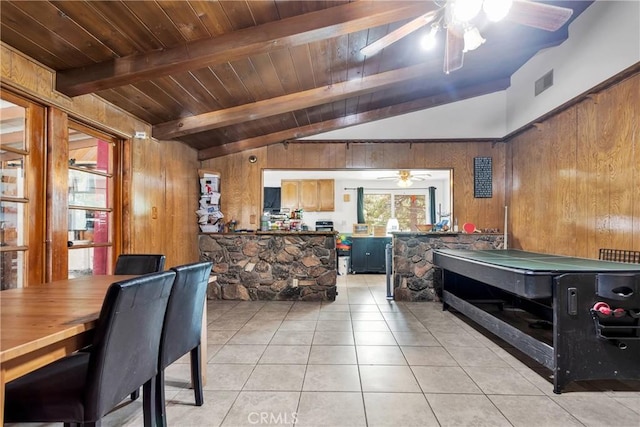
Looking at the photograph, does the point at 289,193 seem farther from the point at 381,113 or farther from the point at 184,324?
the point at 184,324

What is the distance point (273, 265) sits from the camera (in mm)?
4758

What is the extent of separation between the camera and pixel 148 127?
3.62 m

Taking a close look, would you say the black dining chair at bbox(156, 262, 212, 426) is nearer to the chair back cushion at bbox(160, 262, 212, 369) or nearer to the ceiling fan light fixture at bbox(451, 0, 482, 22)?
the chair back cushion at bbox(160, 262, 212, 369)

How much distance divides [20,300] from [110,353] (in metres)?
0.80

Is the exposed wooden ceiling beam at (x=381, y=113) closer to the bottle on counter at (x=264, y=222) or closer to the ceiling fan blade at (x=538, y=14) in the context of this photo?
the bottle on counter at (x=264, y=222)

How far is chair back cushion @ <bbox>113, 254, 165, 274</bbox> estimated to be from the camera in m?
2.60

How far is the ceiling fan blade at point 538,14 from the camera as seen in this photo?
2010mm

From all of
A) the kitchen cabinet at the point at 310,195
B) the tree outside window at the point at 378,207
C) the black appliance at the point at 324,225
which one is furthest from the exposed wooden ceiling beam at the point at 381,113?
the tree outside window at the point at 378,207

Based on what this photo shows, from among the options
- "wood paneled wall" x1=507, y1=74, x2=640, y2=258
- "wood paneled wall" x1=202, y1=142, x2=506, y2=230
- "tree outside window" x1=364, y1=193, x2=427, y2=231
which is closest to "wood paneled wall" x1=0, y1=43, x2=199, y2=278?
"wood paneled wall" x1=202, y1=142, x2=506, y2=230

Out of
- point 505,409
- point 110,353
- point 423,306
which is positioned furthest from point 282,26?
point 423,306

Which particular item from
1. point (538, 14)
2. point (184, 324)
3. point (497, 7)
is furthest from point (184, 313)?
point (538, 14)

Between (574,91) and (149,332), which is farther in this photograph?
(574,91)

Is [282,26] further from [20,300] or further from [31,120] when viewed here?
[20,300]

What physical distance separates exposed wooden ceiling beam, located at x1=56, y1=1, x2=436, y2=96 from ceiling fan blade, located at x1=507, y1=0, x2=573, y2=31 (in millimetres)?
545
